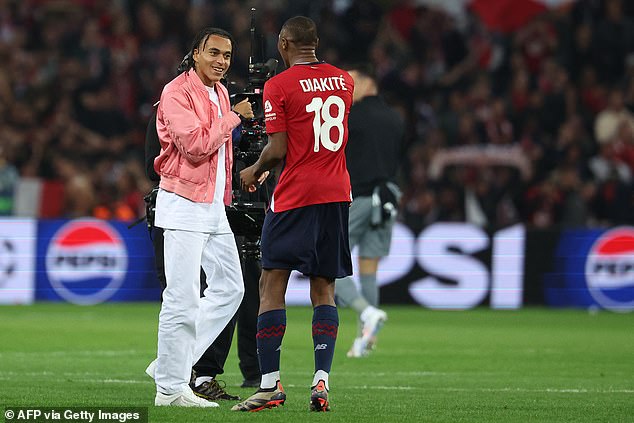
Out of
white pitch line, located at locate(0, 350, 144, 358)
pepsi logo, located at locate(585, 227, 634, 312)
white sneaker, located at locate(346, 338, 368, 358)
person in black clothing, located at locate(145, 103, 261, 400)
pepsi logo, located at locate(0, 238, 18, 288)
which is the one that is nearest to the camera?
person in black clothing, located at locate(145, 103, 261, 400)

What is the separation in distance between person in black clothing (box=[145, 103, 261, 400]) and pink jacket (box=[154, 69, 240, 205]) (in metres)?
0.82

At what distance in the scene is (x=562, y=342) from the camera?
1448cm

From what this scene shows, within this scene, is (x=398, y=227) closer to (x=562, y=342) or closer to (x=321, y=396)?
(x=562, y=342)

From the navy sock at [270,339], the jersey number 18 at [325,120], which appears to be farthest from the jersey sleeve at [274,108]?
the navy sock at [270,339]

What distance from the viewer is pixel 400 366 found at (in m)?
12.0

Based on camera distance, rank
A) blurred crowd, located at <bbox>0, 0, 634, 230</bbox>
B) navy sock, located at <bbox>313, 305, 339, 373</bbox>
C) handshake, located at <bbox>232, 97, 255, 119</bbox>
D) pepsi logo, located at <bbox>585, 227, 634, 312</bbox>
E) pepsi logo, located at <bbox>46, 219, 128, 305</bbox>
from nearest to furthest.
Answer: navy sock, located at <bbox>313, 305, 339, 373</bbox> < handshake, located at <bbox>232, 97, 255, 119</bbox> < pepsi logo, located at <bbox>585, 227, 634, 312</bbox> < pepsi logo, located at <bbox>46, 219, 128, 305</bbox> < blurred crowd, located at <bbox>0, 0, 634, 230</bbox>

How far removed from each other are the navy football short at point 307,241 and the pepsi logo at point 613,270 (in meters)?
10.9

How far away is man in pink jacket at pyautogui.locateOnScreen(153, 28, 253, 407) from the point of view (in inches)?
331

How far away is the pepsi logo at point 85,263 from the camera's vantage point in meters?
19.3

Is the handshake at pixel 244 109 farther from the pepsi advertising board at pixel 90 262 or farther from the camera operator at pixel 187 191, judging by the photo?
the pepsi advertising board at pixel 90 262

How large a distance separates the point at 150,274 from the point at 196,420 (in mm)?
11898

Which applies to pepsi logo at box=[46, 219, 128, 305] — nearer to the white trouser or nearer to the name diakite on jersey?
the white trouser

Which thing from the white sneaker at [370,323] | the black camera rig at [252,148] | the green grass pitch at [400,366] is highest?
the black camera rig at [252,148]

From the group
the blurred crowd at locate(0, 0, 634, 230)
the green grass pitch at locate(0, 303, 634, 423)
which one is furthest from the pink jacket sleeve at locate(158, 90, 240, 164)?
the blurred crowd at locate(0, 0, 634, 230)
